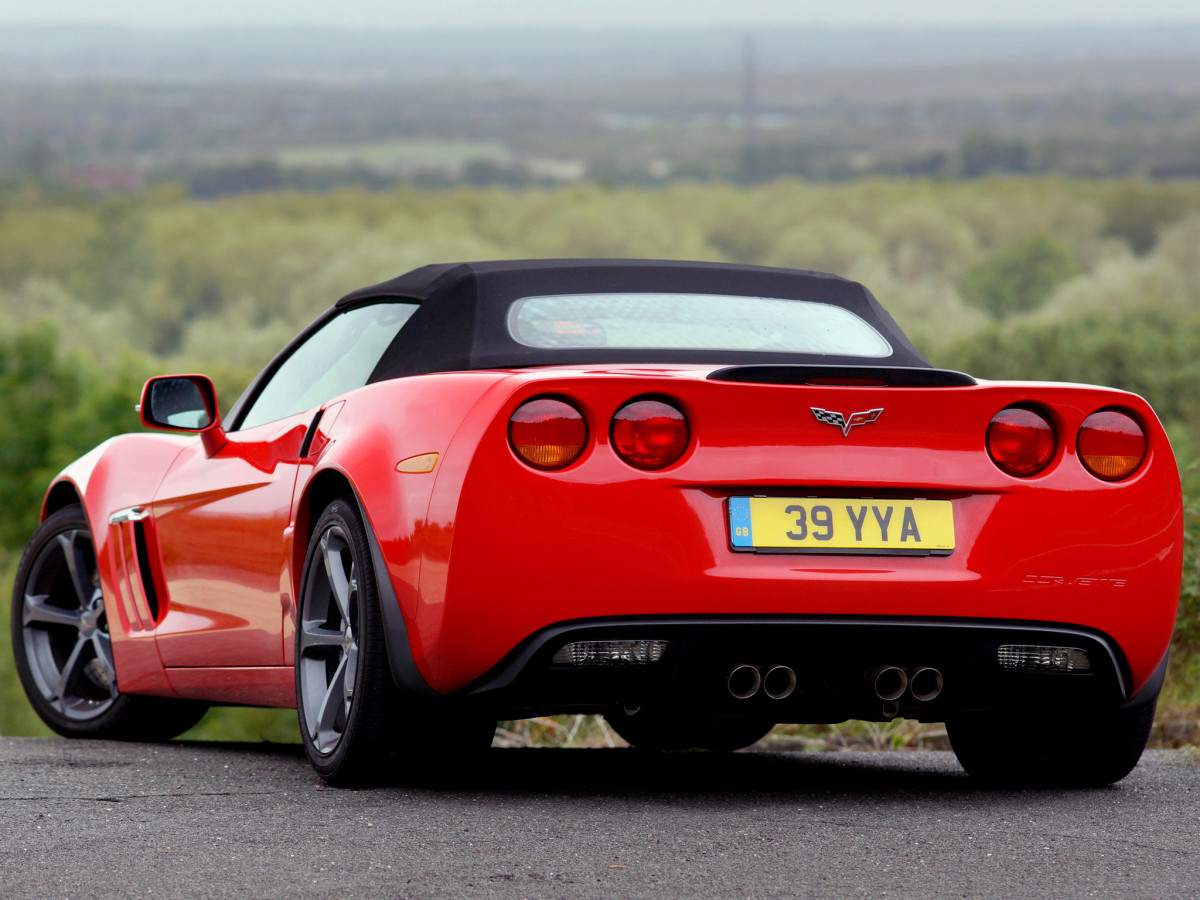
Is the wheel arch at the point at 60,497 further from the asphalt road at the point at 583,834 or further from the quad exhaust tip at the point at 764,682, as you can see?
the quad exhaust tip at the point at 764,682

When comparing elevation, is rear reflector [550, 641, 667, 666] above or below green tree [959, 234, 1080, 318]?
above

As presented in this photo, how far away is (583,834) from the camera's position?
3695 mm

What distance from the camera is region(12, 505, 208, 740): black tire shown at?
6223 millimetres

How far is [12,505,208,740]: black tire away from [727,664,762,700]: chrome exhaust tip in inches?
108

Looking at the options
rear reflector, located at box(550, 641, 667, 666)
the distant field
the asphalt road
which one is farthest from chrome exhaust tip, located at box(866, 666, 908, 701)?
Answer: the distant field

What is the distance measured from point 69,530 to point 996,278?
8412 cm

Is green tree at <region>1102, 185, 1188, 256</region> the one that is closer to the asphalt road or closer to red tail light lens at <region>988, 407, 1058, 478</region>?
the asphalt road

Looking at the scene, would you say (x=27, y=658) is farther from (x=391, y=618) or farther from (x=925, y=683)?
(x=925, y=683)

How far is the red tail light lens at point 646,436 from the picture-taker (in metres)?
3.90

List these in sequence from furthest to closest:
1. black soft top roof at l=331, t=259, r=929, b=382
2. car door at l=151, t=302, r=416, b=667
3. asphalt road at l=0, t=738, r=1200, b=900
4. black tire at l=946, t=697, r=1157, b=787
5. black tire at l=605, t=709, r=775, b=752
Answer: black tire at l=605, t=709, r=775, b=752
car door at l=151, t=302, r=416, b=667
black soft top roof at l=331, t=259, r=929, b=382
black tire at l=946, t=697, r=1157, b=787
asphalt road at l=0, t=738, r=1200, b=900

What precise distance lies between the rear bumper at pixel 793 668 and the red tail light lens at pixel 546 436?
14.5 inches

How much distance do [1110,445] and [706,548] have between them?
106 centimetres

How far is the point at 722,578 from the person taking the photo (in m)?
3.86

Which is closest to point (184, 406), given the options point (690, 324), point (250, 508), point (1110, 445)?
point (250, 508)
